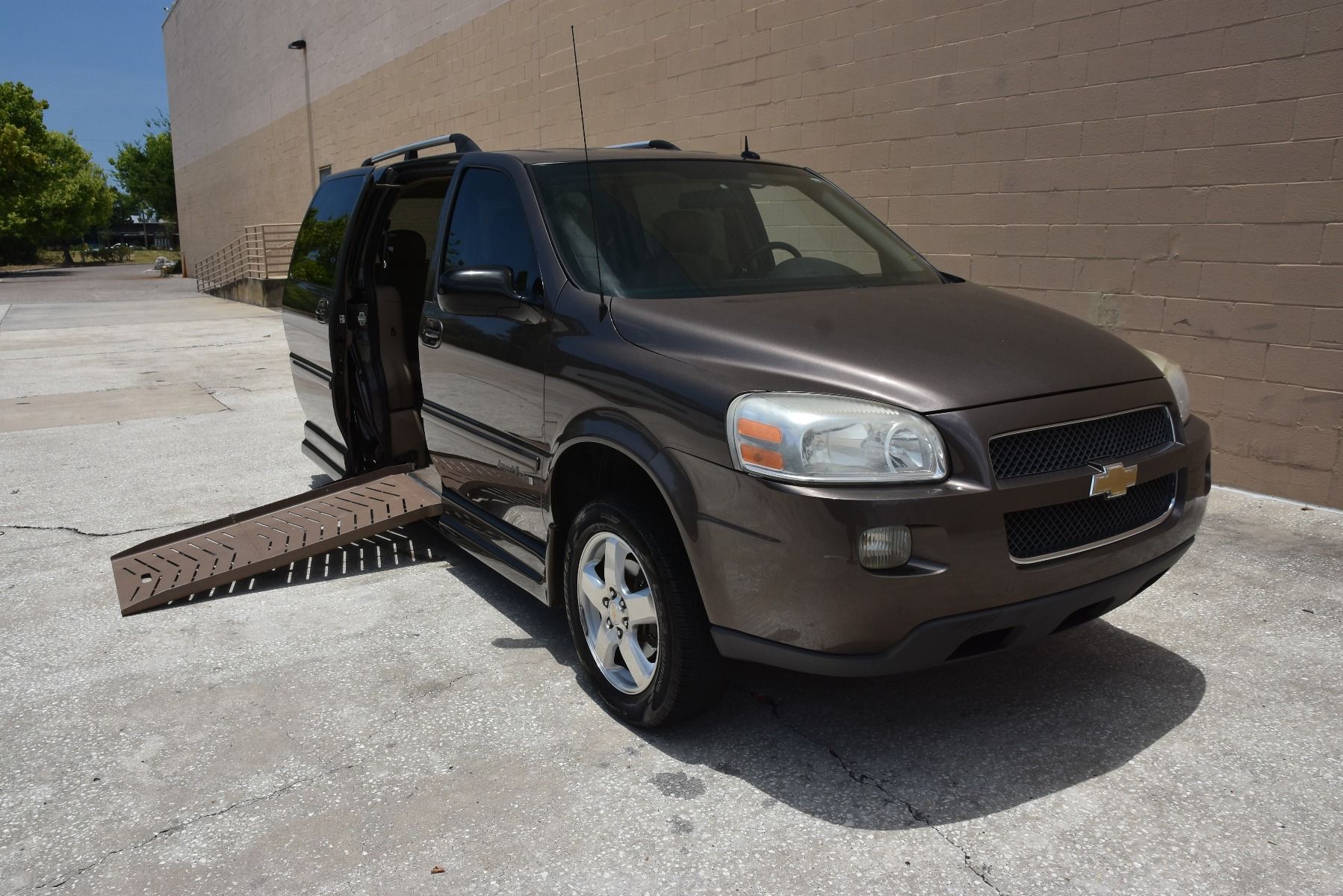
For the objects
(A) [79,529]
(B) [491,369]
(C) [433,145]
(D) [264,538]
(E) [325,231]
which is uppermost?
(C) [433,145]

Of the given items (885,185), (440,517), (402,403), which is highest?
(885,185)

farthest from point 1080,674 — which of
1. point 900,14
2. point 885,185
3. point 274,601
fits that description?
point 900,14

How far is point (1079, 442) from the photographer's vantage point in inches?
117

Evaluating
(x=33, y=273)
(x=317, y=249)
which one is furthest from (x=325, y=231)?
(x=33, y=273)

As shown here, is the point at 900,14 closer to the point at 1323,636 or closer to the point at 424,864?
the point at 1323,636

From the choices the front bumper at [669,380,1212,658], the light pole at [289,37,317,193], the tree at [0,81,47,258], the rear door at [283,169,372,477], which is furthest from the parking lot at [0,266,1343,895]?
the tree at [0,81,47,258]

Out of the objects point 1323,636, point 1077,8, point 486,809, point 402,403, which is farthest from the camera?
point 1077,8

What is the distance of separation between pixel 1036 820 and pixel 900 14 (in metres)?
6.26

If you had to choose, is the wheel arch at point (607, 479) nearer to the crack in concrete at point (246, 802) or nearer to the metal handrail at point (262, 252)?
the crack in concrete at point (246, 802)

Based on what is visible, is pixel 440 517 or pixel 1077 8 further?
pixel 1077 8

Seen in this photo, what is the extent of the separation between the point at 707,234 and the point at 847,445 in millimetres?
1486

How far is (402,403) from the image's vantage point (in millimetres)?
5766

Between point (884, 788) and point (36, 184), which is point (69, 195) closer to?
point (36, 184)

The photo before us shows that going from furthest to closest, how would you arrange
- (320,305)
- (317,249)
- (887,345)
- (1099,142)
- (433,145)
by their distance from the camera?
(1099,142)
(317,249)
(320,305)
(433,145)
(887,345)
